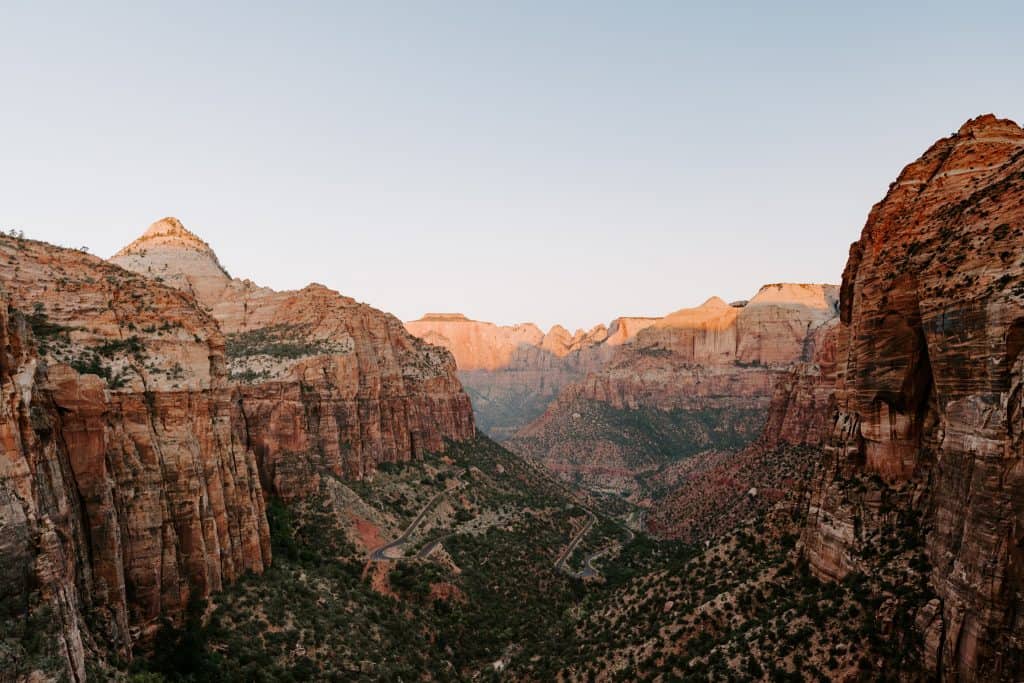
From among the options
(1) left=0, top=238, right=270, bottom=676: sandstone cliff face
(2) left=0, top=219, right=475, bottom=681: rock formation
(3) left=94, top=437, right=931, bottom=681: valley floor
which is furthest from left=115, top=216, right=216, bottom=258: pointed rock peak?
(1) left=0, top=238, right=270, bottom=676: sandstone cliff face

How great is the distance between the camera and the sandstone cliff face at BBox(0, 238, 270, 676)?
840 inches

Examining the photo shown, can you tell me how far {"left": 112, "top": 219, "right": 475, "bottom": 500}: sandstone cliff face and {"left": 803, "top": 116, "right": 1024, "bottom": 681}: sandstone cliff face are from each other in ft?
137

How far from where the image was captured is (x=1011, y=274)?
19.2m

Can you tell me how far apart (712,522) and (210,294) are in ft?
214

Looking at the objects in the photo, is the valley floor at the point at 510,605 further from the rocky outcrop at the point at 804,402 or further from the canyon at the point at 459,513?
the rocky outcrop at the point at 804,402

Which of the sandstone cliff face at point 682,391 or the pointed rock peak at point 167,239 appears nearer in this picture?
the pointed rock peak at point 167,239

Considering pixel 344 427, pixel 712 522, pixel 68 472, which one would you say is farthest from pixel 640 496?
pixel 68 472

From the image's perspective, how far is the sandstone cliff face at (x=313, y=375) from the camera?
178ft

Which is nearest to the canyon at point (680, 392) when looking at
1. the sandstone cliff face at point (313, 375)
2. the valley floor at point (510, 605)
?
the sandstone cliff face at point (313, 375)

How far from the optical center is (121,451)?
28.6 m

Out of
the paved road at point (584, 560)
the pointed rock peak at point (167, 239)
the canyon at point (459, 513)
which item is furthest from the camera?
the pointed rock peak at point (167, 239)

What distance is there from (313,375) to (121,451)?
32.5 metres

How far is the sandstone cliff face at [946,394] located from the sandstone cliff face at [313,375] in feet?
137

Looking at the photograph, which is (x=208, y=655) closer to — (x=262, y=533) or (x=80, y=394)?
(x=262, y=533)
